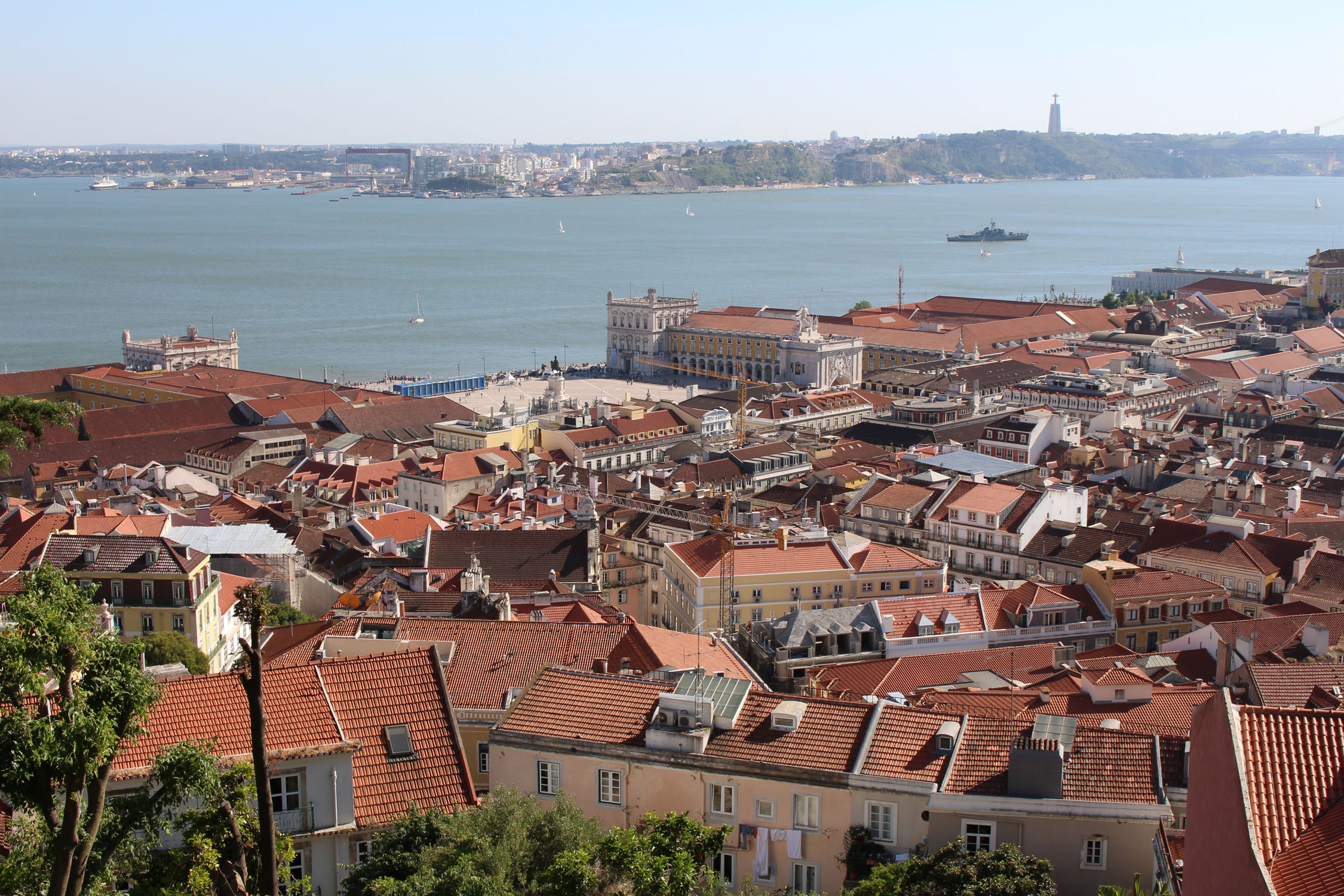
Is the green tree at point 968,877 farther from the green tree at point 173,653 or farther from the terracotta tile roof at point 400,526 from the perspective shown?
the terracotta tile roof at point 400,526

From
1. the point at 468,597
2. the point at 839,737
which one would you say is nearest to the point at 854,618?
the point at 468,597

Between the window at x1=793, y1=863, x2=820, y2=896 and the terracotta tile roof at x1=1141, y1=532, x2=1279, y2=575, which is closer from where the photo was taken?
the window at x1=793, y1=863, x2=820, y2=896

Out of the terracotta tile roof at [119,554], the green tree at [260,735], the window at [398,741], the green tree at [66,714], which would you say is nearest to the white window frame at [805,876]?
the window at [398,741]

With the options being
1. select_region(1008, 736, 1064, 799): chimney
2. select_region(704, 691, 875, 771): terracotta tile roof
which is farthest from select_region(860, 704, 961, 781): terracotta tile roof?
select_region(1008, 736, 1064, 799): chimney

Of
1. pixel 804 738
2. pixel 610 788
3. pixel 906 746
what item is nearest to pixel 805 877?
pixel 804 738

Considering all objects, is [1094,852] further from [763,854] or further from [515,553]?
[515,553]

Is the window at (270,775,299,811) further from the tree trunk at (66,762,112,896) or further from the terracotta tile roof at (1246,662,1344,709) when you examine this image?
the terracotta tile roof at (1246,662,1344,709)
